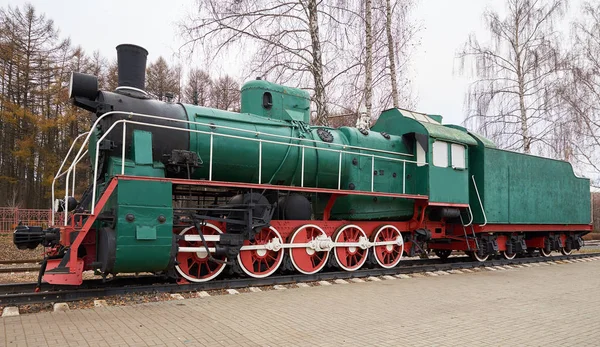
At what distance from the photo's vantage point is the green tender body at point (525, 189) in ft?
40.7

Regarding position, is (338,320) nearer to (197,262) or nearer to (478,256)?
(197,262)

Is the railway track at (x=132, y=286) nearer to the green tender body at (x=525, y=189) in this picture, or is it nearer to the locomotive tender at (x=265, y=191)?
the locomotive tender at (x=265, y=191)

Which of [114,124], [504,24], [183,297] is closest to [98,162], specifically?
[114,124]

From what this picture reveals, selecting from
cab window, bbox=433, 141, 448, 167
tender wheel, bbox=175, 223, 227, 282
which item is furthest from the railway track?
cab window, bbox=433, 141, 448, 167

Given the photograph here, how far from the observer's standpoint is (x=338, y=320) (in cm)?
571

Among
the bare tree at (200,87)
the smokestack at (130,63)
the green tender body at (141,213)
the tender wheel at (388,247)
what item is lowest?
the tender wheel at (388,247)

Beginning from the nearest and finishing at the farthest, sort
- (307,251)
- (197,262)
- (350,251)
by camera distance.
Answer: (197,262)
(307,251)
(350,251)

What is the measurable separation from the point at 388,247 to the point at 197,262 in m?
4.79

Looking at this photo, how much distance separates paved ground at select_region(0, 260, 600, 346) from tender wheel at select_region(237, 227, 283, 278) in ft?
2.80

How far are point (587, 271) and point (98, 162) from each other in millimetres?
12703

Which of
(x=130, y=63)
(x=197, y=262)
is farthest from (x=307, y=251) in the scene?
(x=130, y=63)

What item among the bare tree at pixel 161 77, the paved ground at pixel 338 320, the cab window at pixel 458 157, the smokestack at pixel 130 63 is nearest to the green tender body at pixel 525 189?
the cab window at pixel 458 157

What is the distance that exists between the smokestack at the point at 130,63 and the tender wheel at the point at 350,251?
5.15 m

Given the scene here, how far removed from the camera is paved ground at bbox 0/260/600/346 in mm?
4758
